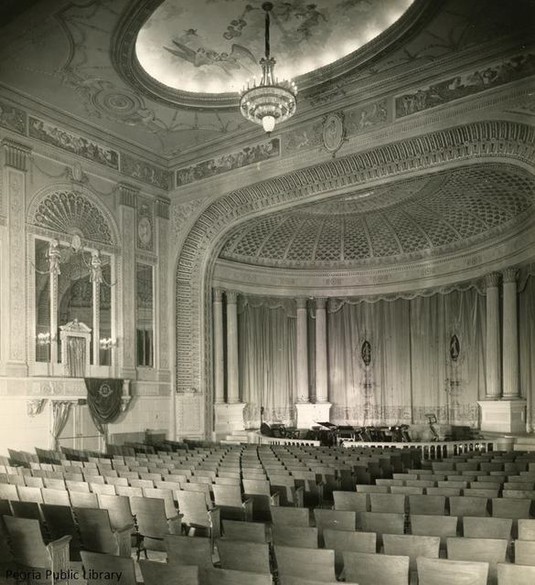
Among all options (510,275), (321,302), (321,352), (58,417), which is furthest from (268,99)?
(321,352)

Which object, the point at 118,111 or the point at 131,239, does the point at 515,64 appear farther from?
the point at 131,239

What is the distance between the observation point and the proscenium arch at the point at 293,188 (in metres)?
12.2

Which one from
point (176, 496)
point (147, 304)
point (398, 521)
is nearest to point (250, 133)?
point (147, 304)

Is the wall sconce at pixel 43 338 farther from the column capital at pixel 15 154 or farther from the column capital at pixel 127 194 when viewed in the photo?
the column capital at pixel 127 194

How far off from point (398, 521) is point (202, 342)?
12.6 meters

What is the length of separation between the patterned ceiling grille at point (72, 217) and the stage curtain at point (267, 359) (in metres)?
6.81

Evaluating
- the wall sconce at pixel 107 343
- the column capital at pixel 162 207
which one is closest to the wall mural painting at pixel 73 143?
the column capital at pixel 162 207

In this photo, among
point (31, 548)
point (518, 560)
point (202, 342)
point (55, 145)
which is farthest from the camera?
point (202, 342)

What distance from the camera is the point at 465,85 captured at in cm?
1223

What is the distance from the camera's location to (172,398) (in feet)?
54.4

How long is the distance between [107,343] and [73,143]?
508cm

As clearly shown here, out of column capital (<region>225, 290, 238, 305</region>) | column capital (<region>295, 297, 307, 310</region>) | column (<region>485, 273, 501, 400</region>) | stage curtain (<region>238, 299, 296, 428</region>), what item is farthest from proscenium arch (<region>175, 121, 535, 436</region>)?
column (<region>485, 273, 501, 400</region>)

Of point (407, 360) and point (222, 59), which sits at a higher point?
point (222, 59)

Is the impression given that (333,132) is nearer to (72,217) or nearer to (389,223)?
(389,223)
